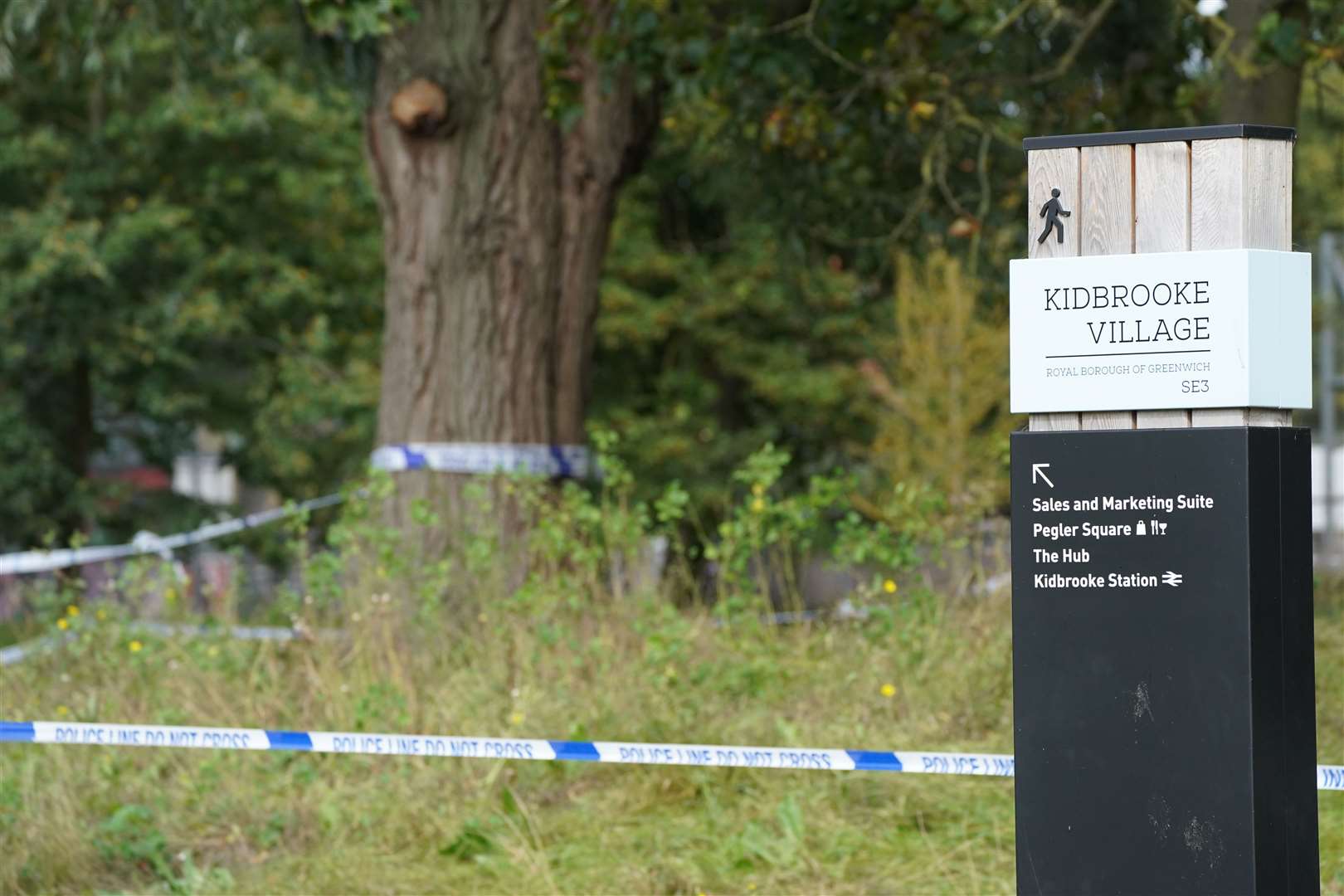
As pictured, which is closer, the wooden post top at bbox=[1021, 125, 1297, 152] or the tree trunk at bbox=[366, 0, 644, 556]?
the wooden post top at bbox=[1021, 125, 1297, 152]

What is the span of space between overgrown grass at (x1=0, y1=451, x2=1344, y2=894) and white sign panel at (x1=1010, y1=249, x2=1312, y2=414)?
2.00 meters

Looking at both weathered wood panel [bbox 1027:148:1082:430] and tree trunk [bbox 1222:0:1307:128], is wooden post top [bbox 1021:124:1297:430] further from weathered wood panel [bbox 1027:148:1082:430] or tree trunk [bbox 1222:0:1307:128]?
tree trunk [bbox 1222:0:1307:128]

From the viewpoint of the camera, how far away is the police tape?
4875 millimetres

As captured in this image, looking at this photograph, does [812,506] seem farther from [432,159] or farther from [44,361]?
[44,361]

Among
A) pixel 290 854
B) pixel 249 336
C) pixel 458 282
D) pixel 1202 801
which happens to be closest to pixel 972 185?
pixel 458 282

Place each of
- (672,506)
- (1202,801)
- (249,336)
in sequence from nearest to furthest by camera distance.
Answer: (1202,801) → (672,506) → (249,336)

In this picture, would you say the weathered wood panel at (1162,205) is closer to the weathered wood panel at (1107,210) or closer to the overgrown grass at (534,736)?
the weathered wood panel at (1107,210)

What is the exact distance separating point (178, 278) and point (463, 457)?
11.2 m

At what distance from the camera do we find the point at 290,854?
19.1 ft

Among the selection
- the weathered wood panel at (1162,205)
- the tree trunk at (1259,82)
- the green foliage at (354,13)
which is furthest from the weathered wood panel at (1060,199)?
the tree trunk at (1259,82)

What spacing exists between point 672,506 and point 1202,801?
11.6 feet

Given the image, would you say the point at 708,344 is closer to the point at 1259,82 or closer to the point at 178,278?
the point at 178,278

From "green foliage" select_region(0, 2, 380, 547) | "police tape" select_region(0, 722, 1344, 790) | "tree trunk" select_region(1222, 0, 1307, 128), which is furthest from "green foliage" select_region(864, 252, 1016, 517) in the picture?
"police tape" select_region(0, 722, 1344, 790)

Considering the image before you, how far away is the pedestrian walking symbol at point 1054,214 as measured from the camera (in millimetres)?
3674
